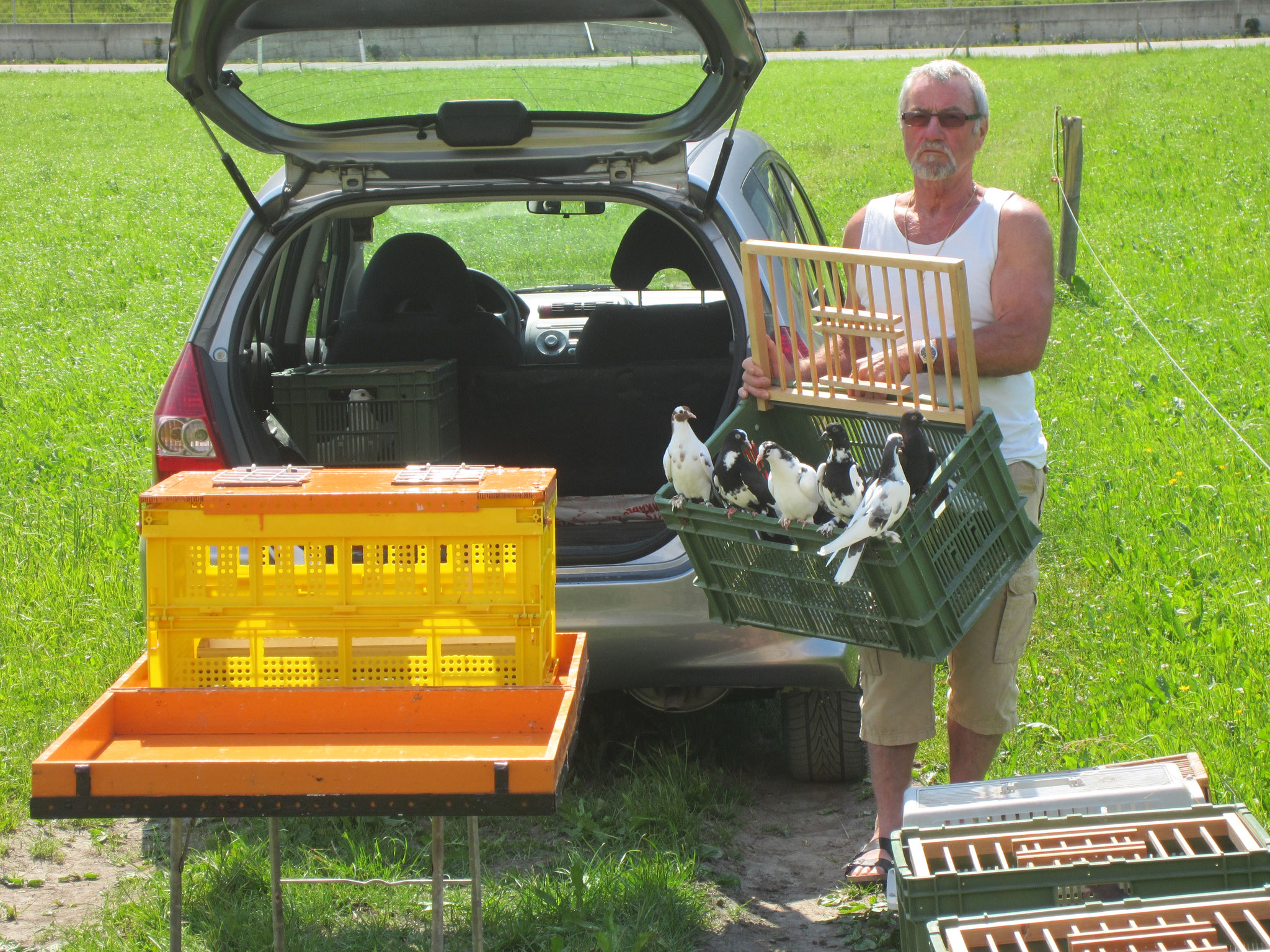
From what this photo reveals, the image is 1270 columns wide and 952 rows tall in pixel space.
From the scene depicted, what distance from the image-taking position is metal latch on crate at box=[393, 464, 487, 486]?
2.74 metres

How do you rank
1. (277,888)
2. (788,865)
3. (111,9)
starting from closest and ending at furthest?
(277,888) < (788,865) < (111,9)

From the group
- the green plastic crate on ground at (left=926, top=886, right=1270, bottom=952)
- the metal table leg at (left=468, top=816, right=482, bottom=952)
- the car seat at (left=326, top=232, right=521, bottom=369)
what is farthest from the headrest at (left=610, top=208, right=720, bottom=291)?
the green plastic crate on ground at (left=926, top=886, right=1270, bottom=952)

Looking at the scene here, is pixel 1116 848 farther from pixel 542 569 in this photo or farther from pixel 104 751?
pixel 104 751

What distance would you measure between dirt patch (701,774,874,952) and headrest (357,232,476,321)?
2223 millimetres

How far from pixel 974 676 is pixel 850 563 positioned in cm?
86

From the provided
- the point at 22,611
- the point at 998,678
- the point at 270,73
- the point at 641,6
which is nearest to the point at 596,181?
the point at 641,6

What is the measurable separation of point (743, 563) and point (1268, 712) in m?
1.92

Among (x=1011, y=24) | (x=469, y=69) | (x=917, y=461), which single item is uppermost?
→ (x=1011, y=24)

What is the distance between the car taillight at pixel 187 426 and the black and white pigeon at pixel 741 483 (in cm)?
150

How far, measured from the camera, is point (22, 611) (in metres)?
5.05

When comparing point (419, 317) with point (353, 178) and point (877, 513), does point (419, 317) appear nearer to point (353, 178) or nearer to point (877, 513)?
point (353, 178)

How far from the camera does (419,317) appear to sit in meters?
5.05

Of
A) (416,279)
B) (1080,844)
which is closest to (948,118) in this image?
(1080,844)

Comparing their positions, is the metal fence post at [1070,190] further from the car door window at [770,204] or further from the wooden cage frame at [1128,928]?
the wooden cage frame at [1128,928]
